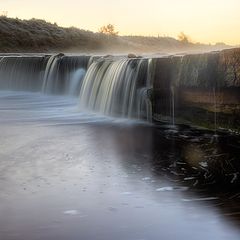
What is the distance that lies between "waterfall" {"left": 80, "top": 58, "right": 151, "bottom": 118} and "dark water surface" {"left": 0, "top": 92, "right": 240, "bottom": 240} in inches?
84.7

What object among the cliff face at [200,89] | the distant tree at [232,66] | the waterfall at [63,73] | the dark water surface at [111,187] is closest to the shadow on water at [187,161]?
the dark water surface at [111,187]

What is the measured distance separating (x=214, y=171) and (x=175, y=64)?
592cm

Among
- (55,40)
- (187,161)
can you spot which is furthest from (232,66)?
(55,40)

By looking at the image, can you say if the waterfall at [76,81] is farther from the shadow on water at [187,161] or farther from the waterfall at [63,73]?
A: the shadow on water at [187,161]

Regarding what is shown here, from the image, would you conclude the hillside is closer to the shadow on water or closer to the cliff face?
the cliff face

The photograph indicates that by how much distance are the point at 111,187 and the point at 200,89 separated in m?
5.73

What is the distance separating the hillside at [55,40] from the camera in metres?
43.2

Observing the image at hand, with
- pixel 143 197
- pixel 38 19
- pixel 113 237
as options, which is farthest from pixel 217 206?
pixel 38 19

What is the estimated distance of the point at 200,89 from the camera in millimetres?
12016

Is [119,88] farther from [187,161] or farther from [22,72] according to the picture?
[22,72]

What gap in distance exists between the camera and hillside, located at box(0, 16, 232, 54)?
142ft

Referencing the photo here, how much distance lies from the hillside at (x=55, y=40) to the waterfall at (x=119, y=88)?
2357 centimetres

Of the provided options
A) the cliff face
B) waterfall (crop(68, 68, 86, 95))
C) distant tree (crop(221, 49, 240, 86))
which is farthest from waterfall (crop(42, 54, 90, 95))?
distant tree (crop(221, 49, 240, 86))

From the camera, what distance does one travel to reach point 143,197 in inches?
250
